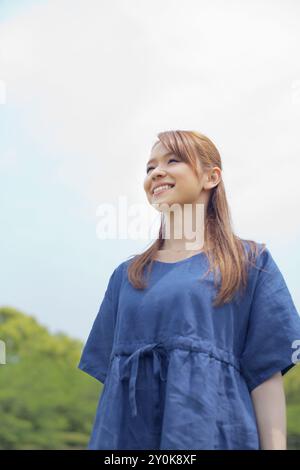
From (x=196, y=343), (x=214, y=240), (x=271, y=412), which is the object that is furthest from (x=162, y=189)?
(x=271, y=412)

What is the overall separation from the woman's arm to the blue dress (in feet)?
0.05

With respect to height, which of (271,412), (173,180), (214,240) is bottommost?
(271,412)

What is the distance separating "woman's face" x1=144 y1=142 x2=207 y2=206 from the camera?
3.89 ft

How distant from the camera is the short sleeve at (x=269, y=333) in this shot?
1.07 metres

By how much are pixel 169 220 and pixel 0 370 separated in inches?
175

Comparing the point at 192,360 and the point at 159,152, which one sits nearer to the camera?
the point at 192,360

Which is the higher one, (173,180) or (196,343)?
(173,180)

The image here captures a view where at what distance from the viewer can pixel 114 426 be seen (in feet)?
3.43

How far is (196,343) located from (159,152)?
0.37m

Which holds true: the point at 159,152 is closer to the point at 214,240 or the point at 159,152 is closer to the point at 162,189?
the point at 162,189

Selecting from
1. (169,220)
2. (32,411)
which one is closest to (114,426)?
(169,220)

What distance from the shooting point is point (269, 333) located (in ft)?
3.55

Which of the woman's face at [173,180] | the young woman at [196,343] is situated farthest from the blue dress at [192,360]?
the woman's face at [173,180]
